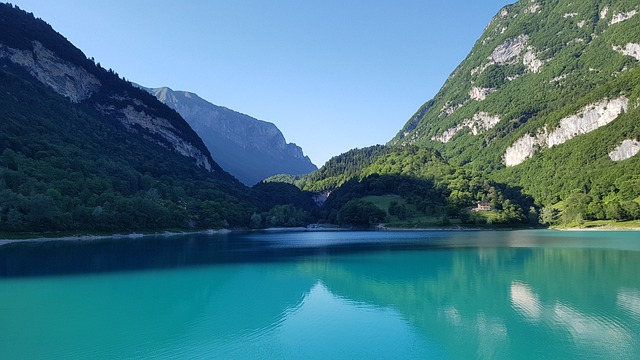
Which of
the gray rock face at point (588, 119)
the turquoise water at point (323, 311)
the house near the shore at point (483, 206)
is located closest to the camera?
the turquoise water at point (323, 311)

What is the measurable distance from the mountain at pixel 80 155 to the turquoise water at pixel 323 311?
1809 inches

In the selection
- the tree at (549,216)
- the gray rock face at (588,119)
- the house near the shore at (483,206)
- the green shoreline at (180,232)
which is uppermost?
the gray rock face at (588,119)

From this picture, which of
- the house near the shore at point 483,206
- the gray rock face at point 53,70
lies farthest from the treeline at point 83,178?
the house near the shore at point 483,206

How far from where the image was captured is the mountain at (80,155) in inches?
3113

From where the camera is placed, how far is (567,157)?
17712 centimetres

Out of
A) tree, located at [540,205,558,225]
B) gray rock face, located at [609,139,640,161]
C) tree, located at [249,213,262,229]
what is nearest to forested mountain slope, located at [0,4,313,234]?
tree, located at [249,213,262,229]

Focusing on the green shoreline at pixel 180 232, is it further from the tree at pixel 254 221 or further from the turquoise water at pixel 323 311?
the turquoise water at pixel 323 311

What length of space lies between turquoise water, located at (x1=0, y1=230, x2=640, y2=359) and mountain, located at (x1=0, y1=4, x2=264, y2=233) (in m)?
45.9

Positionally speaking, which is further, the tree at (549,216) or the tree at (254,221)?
the tree at (254,221)

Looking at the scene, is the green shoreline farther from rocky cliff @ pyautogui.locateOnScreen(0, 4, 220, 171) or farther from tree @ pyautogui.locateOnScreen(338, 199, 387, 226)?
rocky cliff @ pyautogui.locateOnScreen(0, 4, 220, 171)

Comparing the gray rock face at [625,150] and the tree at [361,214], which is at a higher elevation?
the gray rock face at [625,150]

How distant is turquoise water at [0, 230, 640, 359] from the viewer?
50.3ft

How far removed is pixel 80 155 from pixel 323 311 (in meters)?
111

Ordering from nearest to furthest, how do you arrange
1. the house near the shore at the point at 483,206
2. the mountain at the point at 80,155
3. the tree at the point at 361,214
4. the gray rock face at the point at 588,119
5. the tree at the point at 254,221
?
the mountain at the point at 80,155, the house near the shore at the point at 483,206, the tree at the point at 254,221, the tree at the point at 361,214, the gray rock face at the point at 588,119
